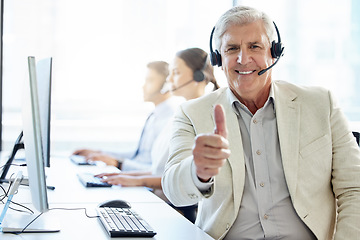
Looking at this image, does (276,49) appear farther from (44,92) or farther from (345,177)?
(44,92)

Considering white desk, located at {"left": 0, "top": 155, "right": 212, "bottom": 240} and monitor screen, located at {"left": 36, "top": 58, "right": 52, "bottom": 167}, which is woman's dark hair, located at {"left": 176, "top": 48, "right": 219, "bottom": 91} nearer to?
white desk, located at {"left": 0, "top": 155, "right": 212, "bottom": 240}

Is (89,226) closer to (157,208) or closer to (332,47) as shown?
(157,208)

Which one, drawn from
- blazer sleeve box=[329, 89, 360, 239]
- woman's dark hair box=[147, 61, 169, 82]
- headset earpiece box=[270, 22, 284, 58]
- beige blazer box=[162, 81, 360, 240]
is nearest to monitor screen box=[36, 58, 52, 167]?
beige blazer box=[162, 81, 360, 240]

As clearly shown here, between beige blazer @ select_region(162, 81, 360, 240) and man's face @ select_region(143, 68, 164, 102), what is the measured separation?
6.16 feet

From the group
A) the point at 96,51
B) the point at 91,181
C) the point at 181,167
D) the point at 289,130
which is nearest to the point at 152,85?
the point at 96,51

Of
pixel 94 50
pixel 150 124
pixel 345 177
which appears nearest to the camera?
pixel 345 177

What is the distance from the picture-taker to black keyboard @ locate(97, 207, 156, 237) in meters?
1.33

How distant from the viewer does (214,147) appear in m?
1.17

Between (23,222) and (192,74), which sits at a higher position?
(192,74)

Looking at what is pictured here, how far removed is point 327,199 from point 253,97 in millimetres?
441

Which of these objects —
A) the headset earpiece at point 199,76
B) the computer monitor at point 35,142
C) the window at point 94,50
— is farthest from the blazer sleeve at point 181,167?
the window at point 94,50

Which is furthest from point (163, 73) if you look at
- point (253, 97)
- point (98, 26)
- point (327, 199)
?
point (327, 199)

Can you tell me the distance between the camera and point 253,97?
5.67ft

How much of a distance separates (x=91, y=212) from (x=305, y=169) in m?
0.75
